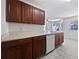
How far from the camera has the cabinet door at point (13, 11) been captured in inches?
101

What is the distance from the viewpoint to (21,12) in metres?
3.04

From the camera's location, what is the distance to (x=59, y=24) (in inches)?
363

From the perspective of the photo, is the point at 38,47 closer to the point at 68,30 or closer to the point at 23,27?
the point at 23,27

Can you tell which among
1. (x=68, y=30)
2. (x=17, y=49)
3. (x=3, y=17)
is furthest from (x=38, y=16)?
(x=68, y=30)

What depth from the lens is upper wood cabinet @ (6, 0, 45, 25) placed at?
260 cm

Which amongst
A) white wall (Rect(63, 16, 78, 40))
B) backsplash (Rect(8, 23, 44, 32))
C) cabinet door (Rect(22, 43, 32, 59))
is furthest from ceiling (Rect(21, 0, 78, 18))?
white wall (Rect(63, 16, 78, 40))

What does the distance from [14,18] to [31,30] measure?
126cm

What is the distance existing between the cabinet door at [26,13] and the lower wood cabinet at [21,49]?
2.61 ft

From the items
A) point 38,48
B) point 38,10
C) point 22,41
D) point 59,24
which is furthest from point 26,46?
point 59,24

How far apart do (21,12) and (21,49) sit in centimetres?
138

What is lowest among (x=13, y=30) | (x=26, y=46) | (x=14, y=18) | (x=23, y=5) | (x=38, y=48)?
(x=38, y=48)

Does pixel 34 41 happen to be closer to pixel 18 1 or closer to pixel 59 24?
pixel 18 1

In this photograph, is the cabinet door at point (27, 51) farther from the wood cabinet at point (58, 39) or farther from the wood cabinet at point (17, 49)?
the wood cabinet at point (58, 39)

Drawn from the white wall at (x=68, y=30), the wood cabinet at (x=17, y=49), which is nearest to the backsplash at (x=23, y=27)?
the wood cabinet at (x=17, y=49)
